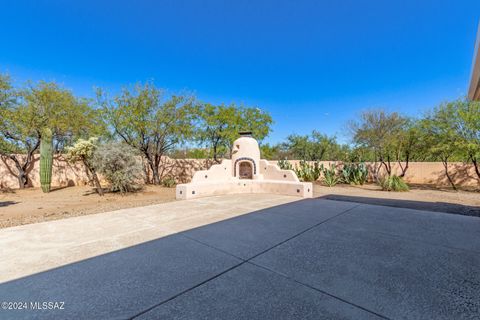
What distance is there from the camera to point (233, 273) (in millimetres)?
2709

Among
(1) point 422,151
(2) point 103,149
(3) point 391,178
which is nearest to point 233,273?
(2) point 103,149

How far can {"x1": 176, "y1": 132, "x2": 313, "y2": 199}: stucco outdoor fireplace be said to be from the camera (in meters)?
8.95

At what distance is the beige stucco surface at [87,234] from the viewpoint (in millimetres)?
3096

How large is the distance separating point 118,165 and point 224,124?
8002 millimetres

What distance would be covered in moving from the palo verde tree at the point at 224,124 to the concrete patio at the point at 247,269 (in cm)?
1066

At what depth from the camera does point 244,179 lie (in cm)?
1135

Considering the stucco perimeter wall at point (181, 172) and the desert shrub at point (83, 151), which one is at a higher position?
the desert shrub at point (83, 151)

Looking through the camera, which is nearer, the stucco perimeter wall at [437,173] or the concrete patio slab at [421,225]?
the concrete patio slab at [421,225]

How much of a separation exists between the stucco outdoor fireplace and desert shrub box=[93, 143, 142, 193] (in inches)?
133

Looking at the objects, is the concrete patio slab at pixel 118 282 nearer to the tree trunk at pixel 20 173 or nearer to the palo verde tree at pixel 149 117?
the palo verde tree at pixel 149 117

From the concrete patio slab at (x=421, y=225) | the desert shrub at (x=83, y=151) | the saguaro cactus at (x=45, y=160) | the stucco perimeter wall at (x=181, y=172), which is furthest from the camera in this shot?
the stucco perimeter wall at (x=181, y=172)

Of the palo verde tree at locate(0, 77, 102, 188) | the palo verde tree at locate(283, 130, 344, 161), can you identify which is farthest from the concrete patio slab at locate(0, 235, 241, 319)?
the palo verde tree at locate(283, 130, 344, 161)

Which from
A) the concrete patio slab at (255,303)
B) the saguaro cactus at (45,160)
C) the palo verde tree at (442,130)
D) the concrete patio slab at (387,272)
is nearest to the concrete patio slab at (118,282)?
the concrete patio slab at (255,303)

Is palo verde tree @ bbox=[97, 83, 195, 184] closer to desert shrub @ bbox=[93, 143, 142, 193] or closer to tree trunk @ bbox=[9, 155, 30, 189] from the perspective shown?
desert shrub @ bbox=[93, 143, 142, 193]
